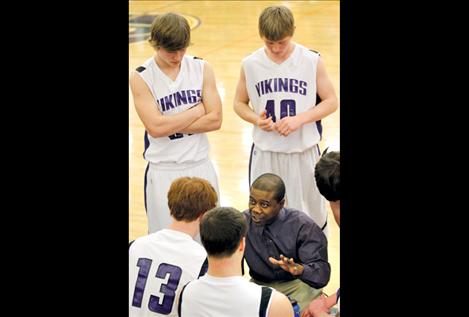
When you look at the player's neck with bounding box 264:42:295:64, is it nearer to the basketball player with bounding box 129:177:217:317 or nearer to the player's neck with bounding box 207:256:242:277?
the basketball player with bounding box 129:177:217:317

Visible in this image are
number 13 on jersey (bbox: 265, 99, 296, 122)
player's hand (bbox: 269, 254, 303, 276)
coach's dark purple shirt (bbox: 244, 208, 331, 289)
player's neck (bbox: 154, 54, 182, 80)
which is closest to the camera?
player's hand (bbox: 269, 254, 303, 276)

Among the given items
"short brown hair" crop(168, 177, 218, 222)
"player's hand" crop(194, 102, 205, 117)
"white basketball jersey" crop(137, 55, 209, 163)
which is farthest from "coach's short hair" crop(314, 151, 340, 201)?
"white basketball jersey" crop(137, 55, 209, 163)

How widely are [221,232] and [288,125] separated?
1825 mm

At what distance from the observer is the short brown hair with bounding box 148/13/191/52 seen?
13.0 ft

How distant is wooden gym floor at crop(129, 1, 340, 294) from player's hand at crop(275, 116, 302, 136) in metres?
1.20

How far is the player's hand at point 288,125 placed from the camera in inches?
174

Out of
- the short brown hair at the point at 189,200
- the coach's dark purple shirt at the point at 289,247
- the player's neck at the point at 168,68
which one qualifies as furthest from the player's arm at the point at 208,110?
the short brown hair at the point at 189,200

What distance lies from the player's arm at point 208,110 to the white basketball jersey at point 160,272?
125cm

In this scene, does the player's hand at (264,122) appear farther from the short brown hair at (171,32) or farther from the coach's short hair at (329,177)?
the coach's short hair at (329,177)

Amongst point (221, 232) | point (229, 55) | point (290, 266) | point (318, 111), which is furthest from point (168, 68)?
point (229, 55)
